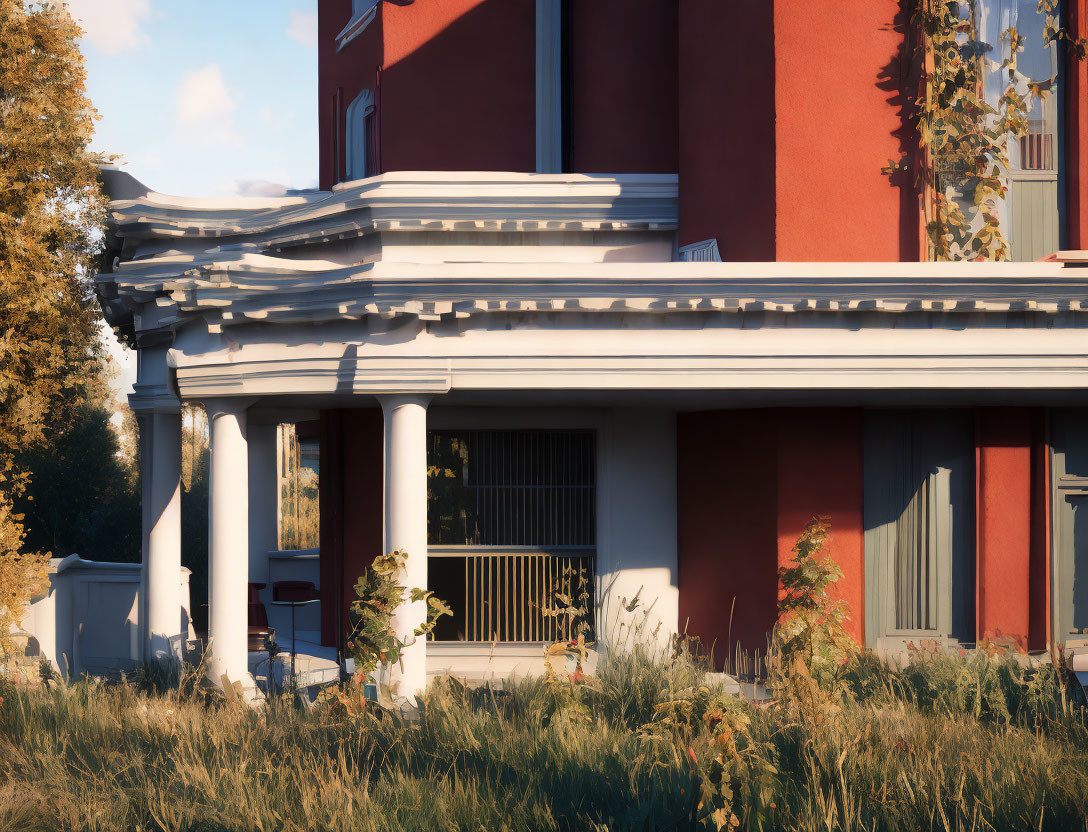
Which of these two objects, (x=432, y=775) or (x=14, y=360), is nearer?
(x=432, y=775)

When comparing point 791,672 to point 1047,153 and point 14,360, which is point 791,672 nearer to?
point 1047,153

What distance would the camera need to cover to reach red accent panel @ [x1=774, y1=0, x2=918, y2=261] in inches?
366

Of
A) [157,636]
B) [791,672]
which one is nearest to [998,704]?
[791,672]

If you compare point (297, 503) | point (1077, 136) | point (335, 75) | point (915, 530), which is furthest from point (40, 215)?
point (297, 503)

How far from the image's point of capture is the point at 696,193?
10.6m

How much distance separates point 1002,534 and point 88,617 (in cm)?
1096

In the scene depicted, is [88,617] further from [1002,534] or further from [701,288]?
[1002,534]

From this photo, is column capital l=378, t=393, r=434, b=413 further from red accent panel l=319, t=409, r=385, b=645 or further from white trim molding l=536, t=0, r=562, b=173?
white trim molding l=536, t=0, r=562, b=173

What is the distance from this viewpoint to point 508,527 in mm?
10992

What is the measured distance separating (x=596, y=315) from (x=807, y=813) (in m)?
4.18

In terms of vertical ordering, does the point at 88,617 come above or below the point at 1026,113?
below

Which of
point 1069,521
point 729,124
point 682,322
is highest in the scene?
point 729,124

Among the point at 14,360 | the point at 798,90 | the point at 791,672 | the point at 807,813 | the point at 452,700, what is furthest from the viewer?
the point at 14,360

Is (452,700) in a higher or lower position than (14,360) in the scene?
lower
